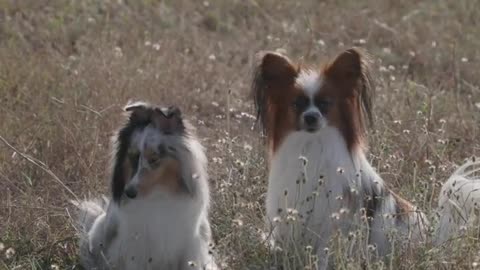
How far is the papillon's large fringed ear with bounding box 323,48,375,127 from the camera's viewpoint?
21.7 feet

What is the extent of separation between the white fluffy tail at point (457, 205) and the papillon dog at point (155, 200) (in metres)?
1.40

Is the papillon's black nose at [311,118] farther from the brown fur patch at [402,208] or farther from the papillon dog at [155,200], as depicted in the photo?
the brown fur patch at [402,208]

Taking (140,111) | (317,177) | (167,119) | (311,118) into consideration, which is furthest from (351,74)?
(140,111)

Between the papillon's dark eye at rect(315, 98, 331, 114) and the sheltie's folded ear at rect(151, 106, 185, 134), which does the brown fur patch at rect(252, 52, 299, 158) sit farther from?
the sheltie's folded ear at rect(151, 106, 185, 134)

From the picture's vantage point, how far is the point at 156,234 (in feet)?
20.9

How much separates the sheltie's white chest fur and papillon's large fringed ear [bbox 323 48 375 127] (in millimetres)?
1123

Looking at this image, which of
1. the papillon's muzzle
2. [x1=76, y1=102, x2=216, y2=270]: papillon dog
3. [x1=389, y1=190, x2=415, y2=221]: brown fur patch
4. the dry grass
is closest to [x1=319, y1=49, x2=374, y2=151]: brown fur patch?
the papillon's muzzle

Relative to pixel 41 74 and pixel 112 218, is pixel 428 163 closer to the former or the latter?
pixel 112 218

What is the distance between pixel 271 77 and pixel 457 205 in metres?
1.33

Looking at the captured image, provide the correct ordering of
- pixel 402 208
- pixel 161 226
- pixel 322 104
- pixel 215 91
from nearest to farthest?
pixel 161 226 < pixel 322 104 < pixel 402 208 < pixel 215 91

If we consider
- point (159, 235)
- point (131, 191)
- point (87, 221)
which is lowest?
point (87, 221)

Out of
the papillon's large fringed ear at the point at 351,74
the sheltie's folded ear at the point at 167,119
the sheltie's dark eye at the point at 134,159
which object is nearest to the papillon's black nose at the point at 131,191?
the sheltie's dark eye at the point at 134,159

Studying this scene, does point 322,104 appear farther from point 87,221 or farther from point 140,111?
point 87,221

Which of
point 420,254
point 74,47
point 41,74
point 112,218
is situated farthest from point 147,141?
point 74,47
